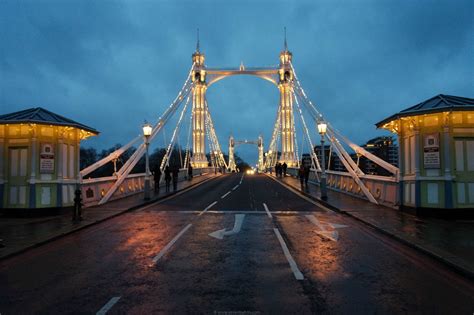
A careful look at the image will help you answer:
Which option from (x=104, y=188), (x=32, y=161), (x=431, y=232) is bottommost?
(x=431, y=232)

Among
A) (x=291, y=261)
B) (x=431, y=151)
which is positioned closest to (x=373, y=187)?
(x=431, y=151)

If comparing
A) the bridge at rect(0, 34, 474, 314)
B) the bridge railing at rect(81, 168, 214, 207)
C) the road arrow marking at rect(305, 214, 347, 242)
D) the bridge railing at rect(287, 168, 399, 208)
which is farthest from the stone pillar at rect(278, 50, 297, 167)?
the road arrow marking at rect(305, 214, 347, 242)

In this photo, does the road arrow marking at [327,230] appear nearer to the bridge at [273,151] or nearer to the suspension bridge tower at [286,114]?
the bridge at [273,151]

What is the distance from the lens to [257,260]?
7973 millimetres

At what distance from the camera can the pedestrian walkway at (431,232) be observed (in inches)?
298

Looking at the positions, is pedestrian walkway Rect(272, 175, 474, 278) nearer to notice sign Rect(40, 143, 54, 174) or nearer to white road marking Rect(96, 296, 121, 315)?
white road marking Rect(96, 296, 121, 315)

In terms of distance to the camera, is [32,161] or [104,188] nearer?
[32,161]

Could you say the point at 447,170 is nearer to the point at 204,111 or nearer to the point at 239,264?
the point at 239,264

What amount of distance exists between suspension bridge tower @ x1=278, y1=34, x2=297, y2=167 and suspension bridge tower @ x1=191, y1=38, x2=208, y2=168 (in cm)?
1283

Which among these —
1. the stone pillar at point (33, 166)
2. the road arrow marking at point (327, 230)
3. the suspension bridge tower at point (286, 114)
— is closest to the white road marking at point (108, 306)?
the road arrow marking at point (327, 230)

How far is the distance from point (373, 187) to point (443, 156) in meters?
6.05

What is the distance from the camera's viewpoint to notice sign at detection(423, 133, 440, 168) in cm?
1311

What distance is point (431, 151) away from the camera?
13.2 metres

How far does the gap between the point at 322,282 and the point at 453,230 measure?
6.06 meters
